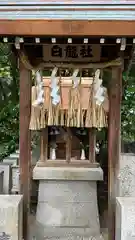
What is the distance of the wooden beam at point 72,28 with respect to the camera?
15.2 ft

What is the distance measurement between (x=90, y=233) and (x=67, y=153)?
141 cm

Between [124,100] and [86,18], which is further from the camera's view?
[124,100]

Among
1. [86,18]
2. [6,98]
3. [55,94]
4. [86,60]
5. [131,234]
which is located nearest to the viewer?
[131,234]

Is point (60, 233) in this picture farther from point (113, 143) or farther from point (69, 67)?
point (69, 67)

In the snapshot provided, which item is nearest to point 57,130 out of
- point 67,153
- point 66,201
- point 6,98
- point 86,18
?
point 67,153

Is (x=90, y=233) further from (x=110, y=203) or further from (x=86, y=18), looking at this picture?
(x=86, y=18)

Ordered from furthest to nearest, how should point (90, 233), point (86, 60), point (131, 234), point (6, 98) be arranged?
point (6, 98)
point (90, 233)
point (86, 60)
point (131, 234)

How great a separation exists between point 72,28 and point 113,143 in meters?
1.83

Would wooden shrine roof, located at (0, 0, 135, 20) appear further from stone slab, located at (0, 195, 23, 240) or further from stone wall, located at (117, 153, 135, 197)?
stone wall, located at (117, 153, 135, 197)

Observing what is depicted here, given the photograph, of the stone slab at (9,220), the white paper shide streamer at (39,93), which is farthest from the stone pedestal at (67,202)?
the stone slab at (9,220)

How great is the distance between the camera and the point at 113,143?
564 cm

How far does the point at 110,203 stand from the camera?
18.4 ft

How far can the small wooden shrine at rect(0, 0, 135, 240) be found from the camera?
4.68m

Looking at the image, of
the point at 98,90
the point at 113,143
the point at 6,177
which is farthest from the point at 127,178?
the point at 6,177
